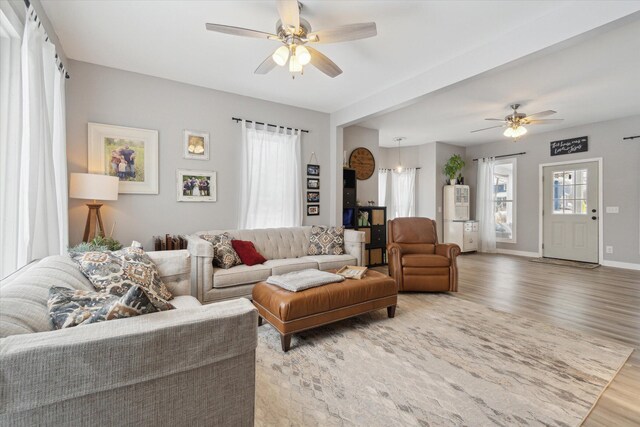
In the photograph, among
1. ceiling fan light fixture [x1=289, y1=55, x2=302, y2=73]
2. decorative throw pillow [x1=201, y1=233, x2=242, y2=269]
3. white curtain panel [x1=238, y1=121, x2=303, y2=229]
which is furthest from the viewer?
white curtain panel [x1=238, y1=121, x2=303, y2=229]

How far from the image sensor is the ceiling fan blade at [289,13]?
6.36 ft

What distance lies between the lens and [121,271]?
186cm

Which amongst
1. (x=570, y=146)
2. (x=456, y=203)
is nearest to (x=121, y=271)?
(x=456, y=203)

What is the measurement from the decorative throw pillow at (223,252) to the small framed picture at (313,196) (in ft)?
5.79

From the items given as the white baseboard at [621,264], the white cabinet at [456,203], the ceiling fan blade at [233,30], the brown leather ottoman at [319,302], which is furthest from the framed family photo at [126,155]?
the white baseboard at [621,264]

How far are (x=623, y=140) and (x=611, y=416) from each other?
5.81 metres

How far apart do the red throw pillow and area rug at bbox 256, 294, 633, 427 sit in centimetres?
87

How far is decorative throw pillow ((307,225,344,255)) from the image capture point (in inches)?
159

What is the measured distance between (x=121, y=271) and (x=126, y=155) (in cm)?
215

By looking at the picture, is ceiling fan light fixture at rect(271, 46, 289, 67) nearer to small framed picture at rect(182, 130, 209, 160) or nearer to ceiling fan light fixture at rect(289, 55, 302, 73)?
ceiling fan light fixture at rect(289, 55, 302, 73)

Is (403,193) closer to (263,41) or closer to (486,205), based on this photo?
(486,205)

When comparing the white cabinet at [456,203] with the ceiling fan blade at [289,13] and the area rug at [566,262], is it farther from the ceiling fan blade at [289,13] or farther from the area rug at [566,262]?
the ceiling fan blade at [289,13]

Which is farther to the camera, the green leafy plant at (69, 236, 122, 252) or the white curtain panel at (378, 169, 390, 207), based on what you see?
the white curtain panel at (378, 169, 390, 207)

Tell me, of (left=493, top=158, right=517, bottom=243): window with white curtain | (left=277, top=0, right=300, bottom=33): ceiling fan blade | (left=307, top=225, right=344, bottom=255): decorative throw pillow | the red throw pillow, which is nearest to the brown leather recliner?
(left=307, top=225, right=344, bottom=255): decorative throw pillow
